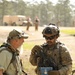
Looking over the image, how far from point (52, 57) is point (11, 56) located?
857 millimetres

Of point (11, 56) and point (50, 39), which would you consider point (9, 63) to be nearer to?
point (11, 56)

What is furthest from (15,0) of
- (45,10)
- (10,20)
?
(10,20)

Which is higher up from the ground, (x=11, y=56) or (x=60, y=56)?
(x=11, y=56)

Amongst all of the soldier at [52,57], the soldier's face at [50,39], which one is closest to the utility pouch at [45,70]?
the soldier at [52,57]

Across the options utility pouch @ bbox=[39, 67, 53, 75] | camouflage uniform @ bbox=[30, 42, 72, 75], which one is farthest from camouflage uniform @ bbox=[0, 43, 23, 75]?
camouflage uniform @ bbox=[30, 42, 72, 75]

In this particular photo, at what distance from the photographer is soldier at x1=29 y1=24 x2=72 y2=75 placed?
4.29m

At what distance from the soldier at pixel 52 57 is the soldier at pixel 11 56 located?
552mm

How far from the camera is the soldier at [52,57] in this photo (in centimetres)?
429

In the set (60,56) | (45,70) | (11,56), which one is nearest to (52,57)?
(60,56)

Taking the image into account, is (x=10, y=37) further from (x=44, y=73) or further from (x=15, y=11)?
(x=15, y=11)

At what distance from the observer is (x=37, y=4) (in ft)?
384

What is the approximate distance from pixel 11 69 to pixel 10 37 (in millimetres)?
390

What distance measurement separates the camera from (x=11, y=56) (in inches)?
145

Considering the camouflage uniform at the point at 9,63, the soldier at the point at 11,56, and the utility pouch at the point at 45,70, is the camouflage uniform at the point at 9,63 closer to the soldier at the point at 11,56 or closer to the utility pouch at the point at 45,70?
the soldier at the point at 11,56
